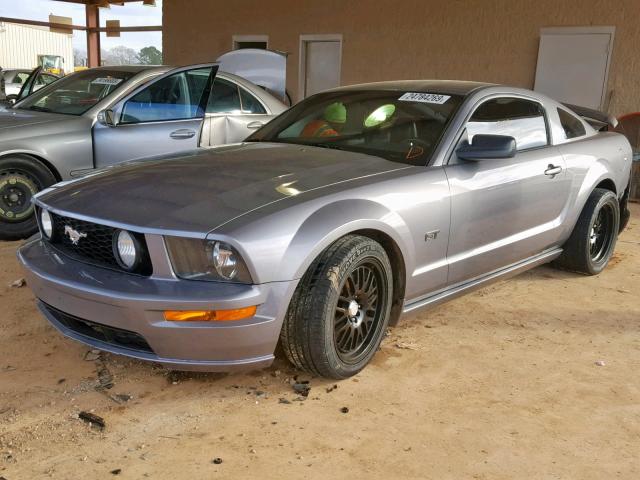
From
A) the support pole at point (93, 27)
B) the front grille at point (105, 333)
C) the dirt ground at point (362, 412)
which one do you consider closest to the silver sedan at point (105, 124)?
the dirt ground at point (362, 412)

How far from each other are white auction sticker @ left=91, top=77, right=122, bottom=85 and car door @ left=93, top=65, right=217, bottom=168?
1.40ft


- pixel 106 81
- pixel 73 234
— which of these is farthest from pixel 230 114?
pixel 73 234

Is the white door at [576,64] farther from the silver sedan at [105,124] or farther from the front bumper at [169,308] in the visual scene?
the front bumper at [169,308]

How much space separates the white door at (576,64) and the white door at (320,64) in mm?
3648

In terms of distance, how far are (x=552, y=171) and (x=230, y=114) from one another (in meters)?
3.03

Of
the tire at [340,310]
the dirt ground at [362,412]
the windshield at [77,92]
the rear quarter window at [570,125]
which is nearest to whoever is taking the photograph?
the dirt ground at [362,412]

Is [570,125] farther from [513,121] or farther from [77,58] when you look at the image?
[77,58]

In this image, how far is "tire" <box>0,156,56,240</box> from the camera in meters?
5.25

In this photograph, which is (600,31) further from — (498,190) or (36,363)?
(36,363)

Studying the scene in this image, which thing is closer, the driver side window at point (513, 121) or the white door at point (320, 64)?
the driver side window at point (513, 121)

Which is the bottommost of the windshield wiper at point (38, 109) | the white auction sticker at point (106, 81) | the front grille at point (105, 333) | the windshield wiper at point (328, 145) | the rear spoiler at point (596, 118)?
the front grille at point (105, 333)

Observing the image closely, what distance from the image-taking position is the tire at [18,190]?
525 centimetres

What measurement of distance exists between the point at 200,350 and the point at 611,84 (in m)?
7.86

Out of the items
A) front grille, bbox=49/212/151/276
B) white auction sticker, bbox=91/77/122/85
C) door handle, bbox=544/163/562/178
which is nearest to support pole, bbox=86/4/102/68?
white auction sticker, bbox=91/77/122/85
